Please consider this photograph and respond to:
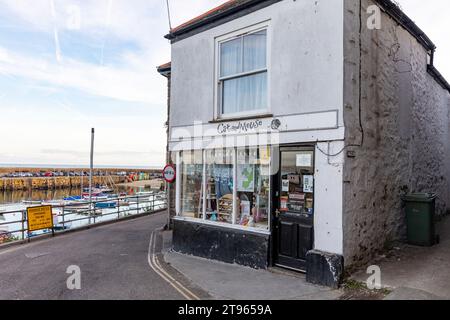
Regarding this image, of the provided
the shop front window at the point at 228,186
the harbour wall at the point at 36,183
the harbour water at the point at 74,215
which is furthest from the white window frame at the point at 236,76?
the harbour wall at the point at 36,183

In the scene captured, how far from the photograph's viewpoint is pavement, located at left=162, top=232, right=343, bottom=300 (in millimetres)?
6098

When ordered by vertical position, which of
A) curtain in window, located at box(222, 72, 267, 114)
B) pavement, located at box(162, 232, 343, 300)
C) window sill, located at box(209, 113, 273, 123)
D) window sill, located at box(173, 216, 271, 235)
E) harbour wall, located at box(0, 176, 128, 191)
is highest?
curtain in window, located at box(222, 72, 267, 114)

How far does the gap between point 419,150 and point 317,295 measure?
20.9ft

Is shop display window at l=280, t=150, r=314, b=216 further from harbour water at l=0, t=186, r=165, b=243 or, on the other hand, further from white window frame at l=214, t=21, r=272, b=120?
harbour water at l=0, t=186, r=165, b=243

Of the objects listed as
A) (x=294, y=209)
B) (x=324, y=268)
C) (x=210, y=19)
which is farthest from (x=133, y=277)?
(x=210, y=19)

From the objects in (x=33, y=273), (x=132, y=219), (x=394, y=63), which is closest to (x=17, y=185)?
(x=132, y=219)

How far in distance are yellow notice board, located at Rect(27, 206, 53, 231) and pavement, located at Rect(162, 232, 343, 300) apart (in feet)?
19.7

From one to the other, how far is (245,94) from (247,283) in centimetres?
436

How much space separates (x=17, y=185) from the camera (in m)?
67.6

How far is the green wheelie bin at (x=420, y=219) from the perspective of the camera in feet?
27.0

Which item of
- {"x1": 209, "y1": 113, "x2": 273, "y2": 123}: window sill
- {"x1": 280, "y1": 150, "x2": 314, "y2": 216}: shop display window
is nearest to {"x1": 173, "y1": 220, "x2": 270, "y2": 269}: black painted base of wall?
{"x1": 280, "y1": 150, "x2": 314, "y2": 216}: shop display window

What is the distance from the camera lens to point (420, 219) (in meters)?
8.34

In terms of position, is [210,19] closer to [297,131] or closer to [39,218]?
[297,131]
